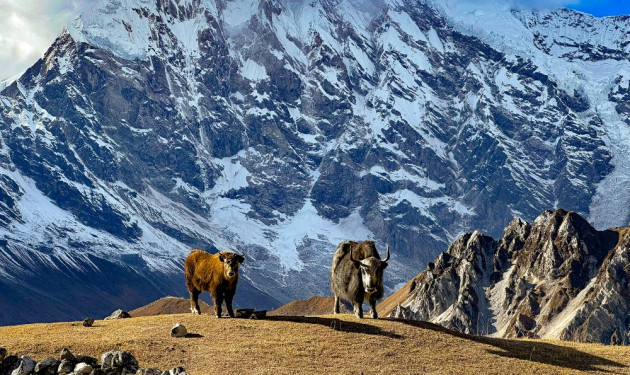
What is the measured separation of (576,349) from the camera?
3975cm

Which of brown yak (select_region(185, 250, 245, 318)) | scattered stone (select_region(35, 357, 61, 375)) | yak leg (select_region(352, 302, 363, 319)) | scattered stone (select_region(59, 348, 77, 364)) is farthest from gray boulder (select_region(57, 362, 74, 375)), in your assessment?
yak leg (select_region(352, 302, 363, 319))

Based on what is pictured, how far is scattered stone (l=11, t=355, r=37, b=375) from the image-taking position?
30.8m

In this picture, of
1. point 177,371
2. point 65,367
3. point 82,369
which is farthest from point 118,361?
point 177,371

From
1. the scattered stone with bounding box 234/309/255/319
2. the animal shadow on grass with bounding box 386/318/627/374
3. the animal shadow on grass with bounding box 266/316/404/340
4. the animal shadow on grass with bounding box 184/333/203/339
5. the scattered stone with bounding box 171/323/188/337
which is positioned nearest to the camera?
the animal shadow on grass with bounding box 386/318/627/374

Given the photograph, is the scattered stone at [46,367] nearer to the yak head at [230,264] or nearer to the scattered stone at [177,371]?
the scattered stone at [177,371]

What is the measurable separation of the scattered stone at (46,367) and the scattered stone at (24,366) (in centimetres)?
23

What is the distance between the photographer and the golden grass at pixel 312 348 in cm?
3394

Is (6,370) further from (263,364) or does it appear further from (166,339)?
(263,364)

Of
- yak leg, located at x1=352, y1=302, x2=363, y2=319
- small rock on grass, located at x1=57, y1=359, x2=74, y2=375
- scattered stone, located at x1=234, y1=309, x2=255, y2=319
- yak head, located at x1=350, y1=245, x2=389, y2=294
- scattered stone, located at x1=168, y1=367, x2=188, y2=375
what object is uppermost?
yak head, located at x1=350, y1=245, x2=389, y2=294

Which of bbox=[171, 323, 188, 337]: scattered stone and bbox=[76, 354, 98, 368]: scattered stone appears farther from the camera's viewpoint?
Result: bbox=[171, 323, 188, 337]: scattered stone

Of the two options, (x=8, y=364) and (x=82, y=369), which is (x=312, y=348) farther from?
(x=8, y=364)

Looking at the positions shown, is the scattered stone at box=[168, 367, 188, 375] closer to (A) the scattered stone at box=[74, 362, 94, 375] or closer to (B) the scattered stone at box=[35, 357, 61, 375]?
(A) the scattered stone at box=[74, 362, 94, 375]

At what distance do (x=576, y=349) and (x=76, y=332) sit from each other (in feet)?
70.5

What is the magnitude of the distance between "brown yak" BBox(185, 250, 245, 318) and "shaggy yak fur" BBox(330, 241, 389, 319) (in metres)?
4.98
